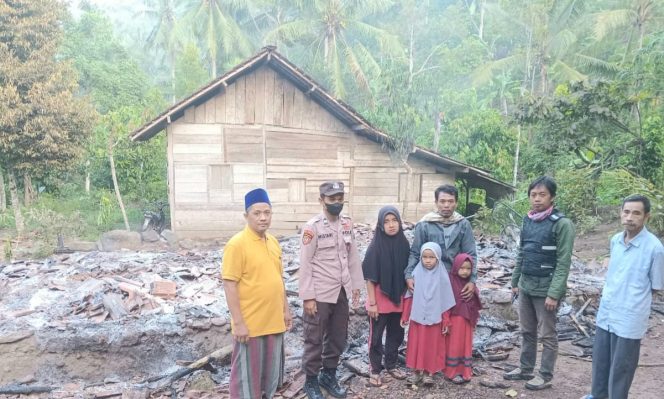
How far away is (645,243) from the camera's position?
3.45 meters

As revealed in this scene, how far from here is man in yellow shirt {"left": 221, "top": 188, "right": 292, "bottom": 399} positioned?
336 centimetres

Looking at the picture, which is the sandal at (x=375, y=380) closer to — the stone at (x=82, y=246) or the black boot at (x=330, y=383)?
the black boot at (x=330, y=383)

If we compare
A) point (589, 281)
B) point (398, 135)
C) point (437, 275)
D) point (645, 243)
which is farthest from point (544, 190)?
point (398, 135)

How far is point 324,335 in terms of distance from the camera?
4.20 m

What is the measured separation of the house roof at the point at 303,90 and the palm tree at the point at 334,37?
423 inches

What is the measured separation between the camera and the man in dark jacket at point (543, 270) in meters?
3.95

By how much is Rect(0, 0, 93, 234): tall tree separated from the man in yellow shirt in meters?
12.7

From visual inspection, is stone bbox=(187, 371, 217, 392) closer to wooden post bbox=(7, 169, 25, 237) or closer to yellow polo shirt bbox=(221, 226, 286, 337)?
yellow polo shirt bbox=(221, 226, 286, 337)

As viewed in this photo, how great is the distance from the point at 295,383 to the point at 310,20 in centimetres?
2423

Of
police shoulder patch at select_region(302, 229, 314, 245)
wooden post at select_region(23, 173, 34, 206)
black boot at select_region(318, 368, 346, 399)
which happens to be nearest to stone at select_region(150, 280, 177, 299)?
black boot at select_region(318, 368, 346, 399)

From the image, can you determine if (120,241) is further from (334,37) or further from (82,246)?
(334,37)

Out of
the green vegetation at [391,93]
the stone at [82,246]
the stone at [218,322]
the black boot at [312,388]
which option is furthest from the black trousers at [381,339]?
the stone at [82,246]

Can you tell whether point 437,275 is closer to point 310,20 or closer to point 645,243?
point 645,243

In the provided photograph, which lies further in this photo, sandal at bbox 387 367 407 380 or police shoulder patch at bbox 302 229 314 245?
sandal at bbox 387 367 407 380
